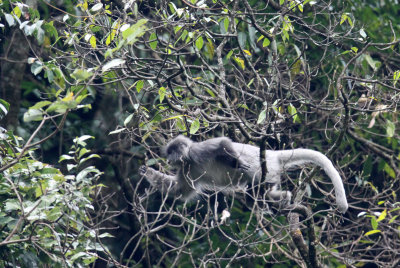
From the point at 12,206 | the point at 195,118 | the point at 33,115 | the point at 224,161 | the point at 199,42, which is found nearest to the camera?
the point at 33,115

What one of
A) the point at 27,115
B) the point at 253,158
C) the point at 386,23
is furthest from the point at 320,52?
the point at 27,115

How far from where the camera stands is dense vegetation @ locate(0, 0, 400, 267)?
10.2 feet

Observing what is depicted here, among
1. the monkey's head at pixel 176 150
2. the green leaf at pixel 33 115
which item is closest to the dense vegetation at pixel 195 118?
the green leaf at pixel 33 115

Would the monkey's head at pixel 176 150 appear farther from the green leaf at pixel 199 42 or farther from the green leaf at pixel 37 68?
the green leaf at pixel 37 68

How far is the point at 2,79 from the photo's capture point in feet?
16.6

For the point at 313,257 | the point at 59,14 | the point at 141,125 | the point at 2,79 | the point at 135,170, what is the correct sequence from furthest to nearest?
1. the point at 135,170
2. the point at 59,14
3. the point at 2,79
4. the point at 141,125
5. the point at 313,257

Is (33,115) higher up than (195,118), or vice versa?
(33,115)

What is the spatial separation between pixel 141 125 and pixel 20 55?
1.97 m

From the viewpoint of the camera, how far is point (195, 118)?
11.6 ft

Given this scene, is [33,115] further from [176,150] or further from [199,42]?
[176,150]

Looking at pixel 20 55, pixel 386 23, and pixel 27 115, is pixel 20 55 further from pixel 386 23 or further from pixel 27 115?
pixel 386 23

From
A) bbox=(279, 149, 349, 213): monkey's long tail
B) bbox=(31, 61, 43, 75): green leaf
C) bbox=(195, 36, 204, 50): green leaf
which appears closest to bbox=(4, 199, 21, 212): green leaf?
bbox=(31, 61, 43, 75): green leaf

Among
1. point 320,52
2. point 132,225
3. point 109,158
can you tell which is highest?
point 320,52

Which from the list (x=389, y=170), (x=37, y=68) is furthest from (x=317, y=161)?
(x=37, y=68)
